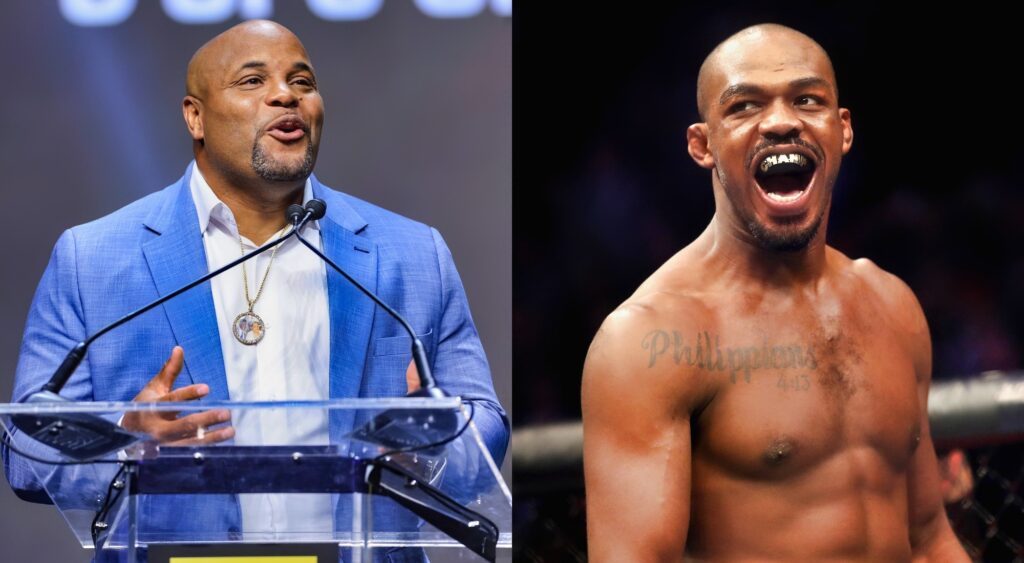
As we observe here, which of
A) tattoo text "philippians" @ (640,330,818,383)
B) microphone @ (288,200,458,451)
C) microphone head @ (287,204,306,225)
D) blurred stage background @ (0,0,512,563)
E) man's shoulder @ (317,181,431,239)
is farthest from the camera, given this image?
blurred stage background @ (0,0,512,563)

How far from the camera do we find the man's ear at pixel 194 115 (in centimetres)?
344

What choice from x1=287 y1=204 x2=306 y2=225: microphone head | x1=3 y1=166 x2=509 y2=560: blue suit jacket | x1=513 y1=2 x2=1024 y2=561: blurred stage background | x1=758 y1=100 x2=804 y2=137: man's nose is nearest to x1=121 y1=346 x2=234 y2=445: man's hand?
x1=287 y1=204 x2=306 y2=225: microphone head

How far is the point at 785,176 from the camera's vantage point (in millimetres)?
3117

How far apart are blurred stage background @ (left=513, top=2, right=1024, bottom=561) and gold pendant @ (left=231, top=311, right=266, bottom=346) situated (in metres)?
0.65

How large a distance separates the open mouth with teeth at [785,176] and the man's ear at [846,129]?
0.13 meters

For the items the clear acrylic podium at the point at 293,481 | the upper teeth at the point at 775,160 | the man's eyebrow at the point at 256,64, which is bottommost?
the clear acrylic podium at the point at 293,481

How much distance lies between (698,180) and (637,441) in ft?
2.26

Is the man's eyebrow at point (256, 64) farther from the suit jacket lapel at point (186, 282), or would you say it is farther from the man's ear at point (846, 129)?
the man's ear at point (846, 129)

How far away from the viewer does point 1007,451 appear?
3.26 metres

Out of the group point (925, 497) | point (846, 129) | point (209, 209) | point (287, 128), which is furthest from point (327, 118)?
point (925, 497)

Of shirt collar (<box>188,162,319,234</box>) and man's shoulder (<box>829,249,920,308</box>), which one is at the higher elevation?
shirt collar (<box>188,162,319,234</box>)

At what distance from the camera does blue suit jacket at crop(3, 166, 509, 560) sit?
123 inches

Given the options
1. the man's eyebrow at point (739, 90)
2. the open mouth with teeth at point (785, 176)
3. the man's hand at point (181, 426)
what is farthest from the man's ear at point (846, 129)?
the man's hand at point (181, 426)

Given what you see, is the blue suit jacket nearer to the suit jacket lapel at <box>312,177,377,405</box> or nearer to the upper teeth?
the suit jacket lapel at <box>312,177,377,405</box>
